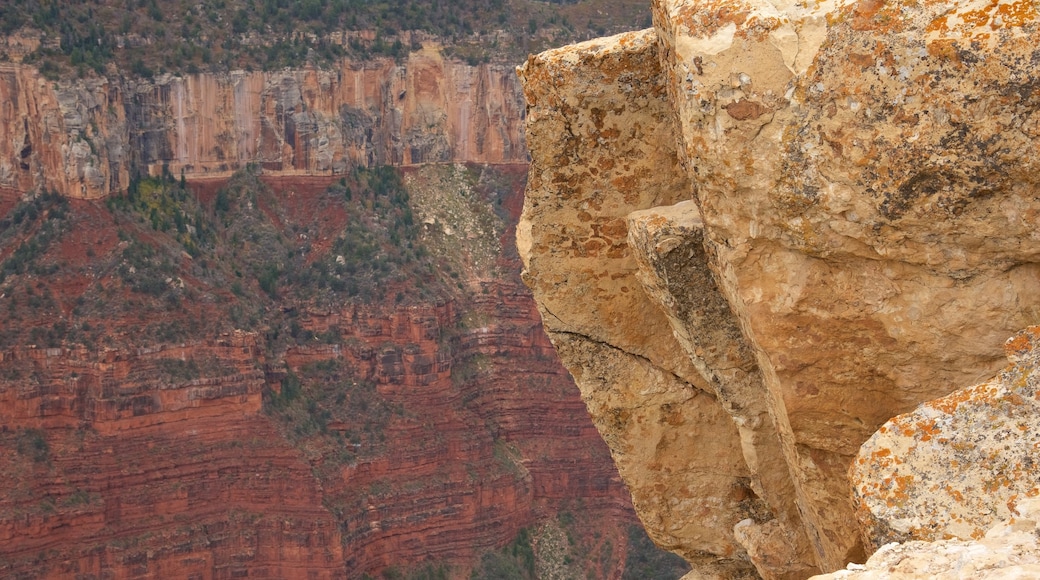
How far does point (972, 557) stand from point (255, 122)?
219ft

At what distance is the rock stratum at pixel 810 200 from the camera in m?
6.16

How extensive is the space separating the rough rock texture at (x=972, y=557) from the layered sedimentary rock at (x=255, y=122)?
59.8 metres

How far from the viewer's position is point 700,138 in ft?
22.7

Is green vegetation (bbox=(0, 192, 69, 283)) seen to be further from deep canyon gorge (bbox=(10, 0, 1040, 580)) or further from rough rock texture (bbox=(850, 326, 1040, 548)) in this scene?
rough rock texture (bbox=(850, 326, 1040, 548))

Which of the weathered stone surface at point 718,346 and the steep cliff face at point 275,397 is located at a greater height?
the weathered stone surface at point 718,346

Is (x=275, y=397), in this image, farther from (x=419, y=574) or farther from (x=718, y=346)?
(x=718, y=346)

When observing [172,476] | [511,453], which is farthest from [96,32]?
[511,453]

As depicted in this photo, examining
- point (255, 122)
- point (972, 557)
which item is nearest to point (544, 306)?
point (972, 557)

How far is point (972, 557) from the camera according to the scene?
5.05 metres

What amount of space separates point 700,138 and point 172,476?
5398 cm

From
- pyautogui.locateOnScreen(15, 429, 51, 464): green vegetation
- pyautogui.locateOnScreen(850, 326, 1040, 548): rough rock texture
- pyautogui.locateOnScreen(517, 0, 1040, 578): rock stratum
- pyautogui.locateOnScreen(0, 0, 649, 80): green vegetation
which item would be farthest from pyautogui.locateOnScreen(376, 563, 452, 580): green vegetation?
pyautogui.locateOnScreen(850, 326, 1040, 548): rough rock texture

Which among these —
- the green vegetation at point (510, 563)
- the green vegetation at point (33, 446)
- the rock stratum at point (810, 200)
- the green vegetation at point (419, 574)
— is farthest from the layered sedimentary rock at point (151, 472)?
the rock stratum at point (810, 200)

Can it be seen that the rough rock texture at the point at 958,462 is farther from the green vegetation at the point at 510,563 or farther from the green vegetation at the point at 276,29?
the green vegetation at the point at 276,29

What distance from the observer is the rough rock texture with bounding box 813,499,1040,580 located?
493 cm
